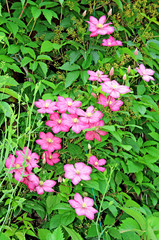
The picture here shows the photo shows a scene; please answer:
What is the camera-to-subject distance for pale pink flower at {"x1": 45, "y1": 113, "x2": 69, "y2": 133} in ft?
4.01

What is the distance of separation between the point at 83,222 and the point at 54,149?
Result: 37cm

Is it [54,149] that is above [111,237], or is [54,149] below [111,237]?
above

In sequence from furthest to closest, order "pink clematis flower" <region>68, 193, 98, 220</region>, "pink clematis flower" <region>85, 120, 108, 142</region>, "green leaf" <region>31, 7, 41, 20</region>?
"green leaf" <region>31, 7, 41, 20</region>, "pink clematis flower" <region>85, 120, 108, 142</region>, "pink clematis flower" <region>68, 193, 98, 220</region>

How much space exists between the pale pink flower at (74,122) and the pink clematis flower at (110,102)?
13 cm

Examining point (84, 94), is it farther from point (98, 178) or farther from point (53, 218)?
point (53, 218)

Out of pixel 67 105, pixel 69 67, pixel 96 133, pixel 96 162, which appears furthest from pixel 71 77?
pixel 96 162

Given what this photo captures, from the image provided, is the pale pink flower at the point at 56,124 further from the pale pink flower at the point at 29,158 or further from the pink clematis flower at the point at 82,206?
the pink clematis flower at the point at 82,206

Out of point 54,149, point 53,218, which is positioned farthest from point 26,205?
point 54,149

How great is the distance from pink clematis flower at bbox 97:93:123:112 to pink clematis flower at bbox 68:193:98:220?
1.32ft

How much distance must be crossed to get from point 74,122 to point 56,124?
9 centimetres

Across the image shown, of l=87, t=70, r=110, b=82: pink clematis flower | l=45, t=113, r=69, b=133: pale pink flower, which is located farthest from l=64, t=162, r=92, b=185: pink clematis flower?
l=87, t=70, r=110, b=82: pink clematis flower

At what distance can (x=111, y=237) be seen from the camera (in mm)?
1299

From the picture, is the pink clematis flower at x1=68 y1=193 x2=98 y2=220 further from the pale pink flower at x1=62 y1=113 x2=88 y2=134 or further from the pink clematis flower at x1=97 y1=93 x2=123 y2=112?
the pink clematis flower at x1=97 y1=93 x2=123 y2=112

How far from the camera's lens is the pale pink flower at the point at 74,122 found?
3.91 ft
